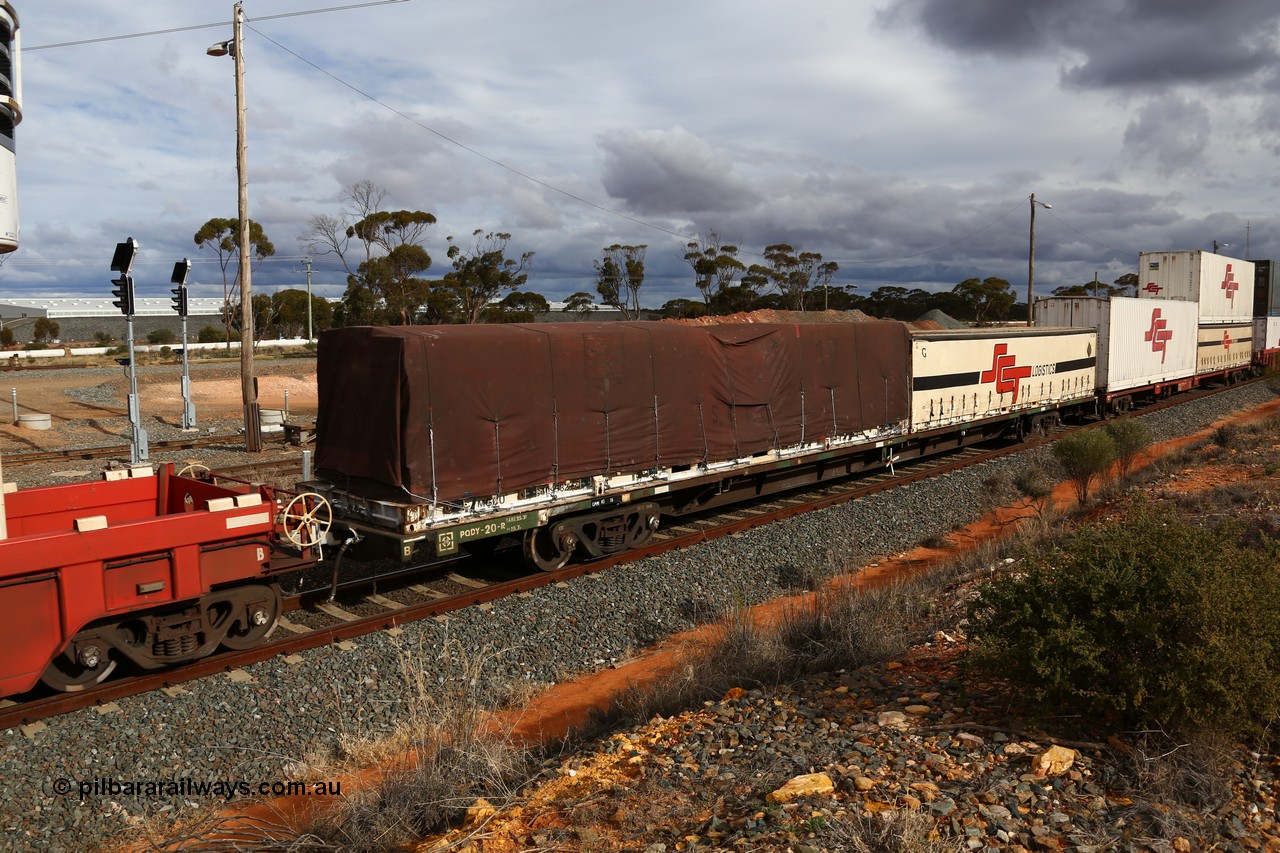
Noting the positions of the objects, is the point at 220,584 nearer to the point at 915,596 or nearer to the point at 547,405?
the point at 547,405

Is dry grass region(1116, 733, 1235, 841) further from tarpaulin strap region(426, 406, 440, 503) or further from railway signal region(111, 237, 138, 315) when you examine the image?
railway signal region(111, 237, 138, 315)

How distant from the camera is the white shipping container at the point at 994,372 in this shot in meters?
17.4

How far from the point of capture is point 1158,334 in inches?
1160

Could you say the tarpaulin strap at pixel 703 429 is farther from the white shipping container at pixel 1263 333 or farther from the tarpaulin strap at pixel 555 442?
the white shipping container at pixel 1263 333

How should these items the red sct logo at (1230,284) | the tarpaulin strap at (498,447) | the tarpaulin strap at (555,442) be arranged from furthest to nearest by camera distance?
the red sct logo at (1230,284), the tarpaulin strap at (555,442), the tarpaulin strap at (498,447)

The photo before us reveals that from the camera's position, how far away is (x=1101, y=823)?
4.30 meters

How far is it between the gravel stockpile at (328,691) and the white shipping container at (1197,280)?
31035 millimetres

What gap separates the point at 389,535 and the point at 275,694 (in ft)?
7.22

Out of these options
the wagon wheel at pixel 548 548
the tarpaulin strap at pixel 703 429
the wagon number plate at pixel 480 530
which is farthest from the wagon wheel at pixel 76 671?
the tarpaulin strap at pixel 703 429

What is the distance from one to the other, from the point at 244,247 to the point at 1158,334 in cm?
2960

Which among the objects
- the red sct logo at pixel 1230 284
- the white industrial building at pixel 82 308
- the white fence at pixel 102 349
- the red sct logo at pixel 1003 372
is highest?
the white industrial building at pixel 82 308

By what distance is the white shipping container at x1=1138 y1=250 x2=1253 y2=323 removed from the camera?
35.1 m

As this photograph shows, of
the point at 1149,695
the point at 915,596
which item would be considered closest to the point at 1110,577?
the point at 1149,695

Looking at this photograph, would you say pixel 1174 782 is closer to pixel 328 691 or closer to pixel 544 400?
pixel 328 691
